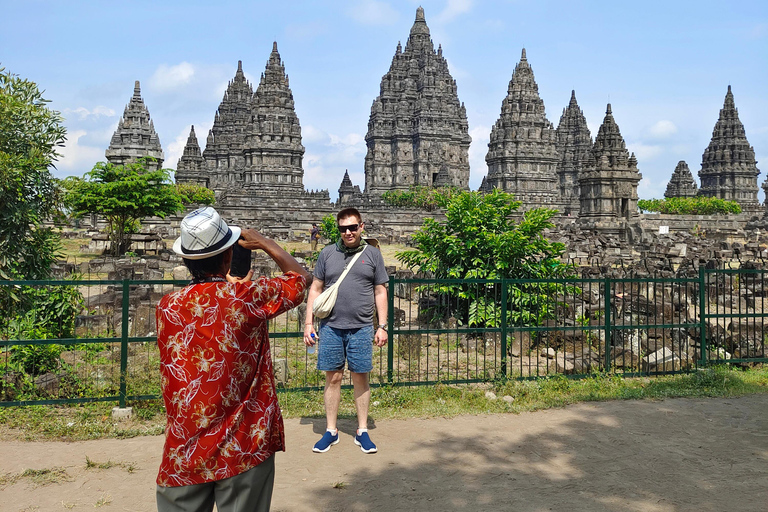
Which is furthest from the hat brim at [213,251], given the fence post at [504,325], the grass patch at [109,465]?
the fence post at [504,325]

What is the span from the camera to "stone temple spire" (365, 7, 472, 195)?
60094 millimetres

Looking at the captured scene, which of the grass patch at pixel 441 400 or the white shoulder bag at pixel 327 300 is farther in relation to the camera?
the grass patch at pixel 441 400

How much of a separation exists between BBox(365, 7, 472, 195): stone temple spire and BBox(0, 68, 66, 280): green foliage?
51192 mm

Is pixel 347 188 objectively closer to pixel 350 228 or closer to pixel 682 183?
pixel 682 183

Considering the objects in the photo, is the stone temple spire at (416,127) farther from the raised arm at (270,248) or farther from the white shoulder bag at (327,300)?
the raised arm at (270,248)

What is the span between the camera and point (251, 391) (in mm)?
2449

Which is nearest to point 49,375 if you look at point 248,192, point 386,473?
point 386,473

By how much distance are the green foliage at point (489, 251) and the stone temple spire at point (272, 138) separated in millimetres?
41064

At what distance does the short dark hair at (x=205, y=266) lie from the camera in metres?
2.42

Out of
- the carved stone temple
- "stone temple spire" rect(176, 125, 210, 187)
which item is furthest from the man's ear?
"stone temple spire" rect(176, 125, 210, 187)

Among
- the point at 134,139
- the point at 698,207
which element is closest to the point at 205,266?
the point at 134,139

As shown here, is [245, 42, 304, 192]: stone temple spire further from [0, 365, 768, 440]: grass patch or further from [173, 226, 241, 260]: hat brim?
[173, 226, 241, 260]: hat brim

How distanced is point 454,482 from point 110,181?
19525mm

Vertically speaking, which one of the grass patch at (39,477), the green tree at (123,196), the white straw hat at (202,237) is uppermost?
the green tree at (123,196)
